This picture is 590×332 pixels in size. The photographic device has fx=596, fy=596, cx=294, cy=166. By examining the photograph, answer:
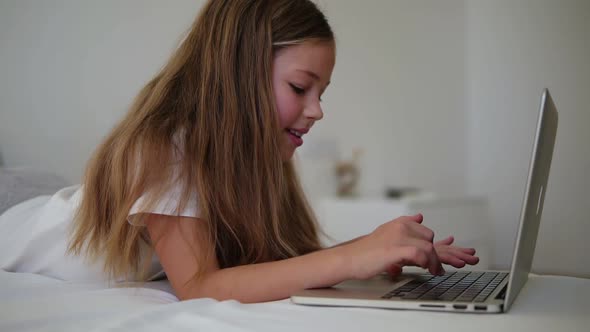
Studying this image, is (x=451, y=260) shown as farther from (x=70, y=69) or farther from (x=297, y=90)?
(x=70, y=69)

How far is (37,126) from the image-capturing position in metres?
2.00

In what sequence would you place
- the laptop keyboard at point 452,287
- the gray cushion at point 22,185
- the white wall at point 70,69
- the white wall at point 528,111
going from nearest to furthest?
the laptop keyboard at point 452,287 → the gray cushion at point 22,185 → the white wall at point 70,69 → the white wall at point 528,111

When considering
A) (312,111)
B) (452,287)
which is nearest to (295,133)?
(312,111)

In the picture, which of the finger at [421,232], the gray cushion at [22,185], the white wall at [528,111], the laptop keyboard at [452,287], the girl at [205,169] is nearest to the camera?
the laptop keyboard at [452,287]

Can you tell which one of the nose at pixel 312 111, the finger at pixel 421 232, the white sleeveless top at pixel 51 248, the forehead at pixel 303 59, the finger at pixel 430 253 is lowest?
the white sleeveless top at pixel 51 248

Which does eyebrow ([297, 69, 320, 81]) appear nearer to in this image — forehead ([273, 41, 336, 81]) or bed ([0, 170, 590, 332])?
forehead ([273, 41, 336, 81])

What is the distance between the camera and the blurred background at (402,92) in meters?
2.03

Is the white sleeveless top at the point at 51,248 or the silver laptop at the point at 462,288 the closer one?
the silver laptop at the point at 462,288

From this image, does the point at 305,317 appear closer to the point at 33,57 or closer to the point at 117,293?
the point at 117,293

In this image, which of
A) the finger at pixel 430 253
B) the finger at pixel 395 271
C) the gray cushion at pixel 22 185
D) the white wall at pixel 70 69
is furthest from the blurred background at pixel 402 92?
the finger at pixel 430 253

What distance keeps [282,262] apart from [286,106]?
35cm

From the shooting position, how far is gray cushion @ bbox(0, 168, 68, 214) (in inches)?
56.1

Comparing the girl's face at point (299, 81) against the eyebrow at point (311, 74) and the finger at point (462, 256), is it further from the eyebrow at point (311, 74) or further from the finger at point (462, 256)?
the finger at point (462, 256)

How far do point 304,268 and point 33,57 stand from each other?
154 cm
